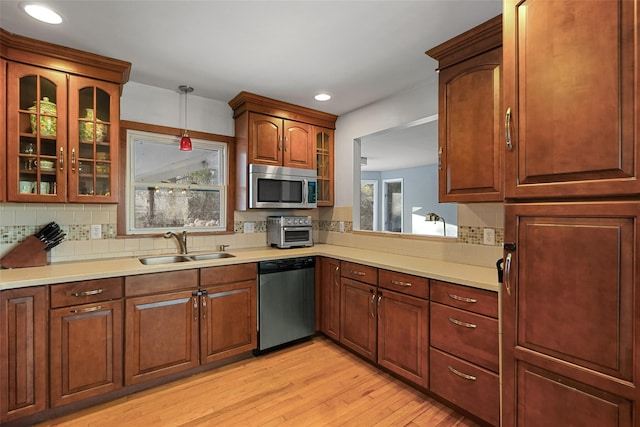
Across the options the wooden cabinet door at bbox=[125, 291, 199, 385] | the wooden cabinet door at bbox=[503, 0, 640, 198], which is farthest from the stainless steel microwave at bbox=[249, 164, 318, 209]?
the wooden cabinet door at bbox=[503, 0, 640, 198]

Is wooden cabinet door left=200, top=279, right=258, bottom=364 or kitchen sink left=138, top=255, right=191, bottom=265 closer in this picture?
wooden cabinet door left=200, top=279, right=258, bottom=364

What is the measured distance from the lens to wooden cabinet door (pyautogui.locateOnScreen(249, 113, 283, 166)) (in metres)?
3.07

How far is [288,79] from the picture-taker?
2656 mm

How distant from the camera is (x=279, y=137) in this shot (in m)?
3.23

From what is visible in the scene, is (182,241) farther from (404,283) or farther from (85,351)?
(404,283)

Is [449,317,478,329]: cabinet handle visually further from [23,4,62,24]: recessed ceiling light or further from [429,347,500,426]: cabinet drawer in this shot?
[23,4,62,24]: recessed ceiling light

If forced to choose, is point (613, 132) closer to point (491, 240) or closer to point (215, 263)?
point (491, 240)

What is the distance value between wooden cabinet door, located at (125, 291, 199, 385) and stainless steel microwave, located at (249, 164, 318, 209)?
1119 millimetres

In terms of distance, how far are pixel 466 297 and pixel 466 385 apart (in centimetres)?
53

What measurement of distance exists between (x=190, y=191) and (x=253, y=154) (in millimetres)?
724

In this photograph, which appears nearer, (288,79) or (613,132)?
(613,132)

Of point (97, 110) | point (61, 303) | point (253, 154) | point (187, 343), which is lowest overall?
point (187, 343)

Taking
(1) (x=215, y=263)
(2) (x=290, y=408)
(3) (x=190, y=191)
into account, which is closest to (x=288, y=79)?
(3) (x=190, y=191)

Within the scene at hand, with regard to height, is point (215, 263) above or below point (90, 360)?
above
